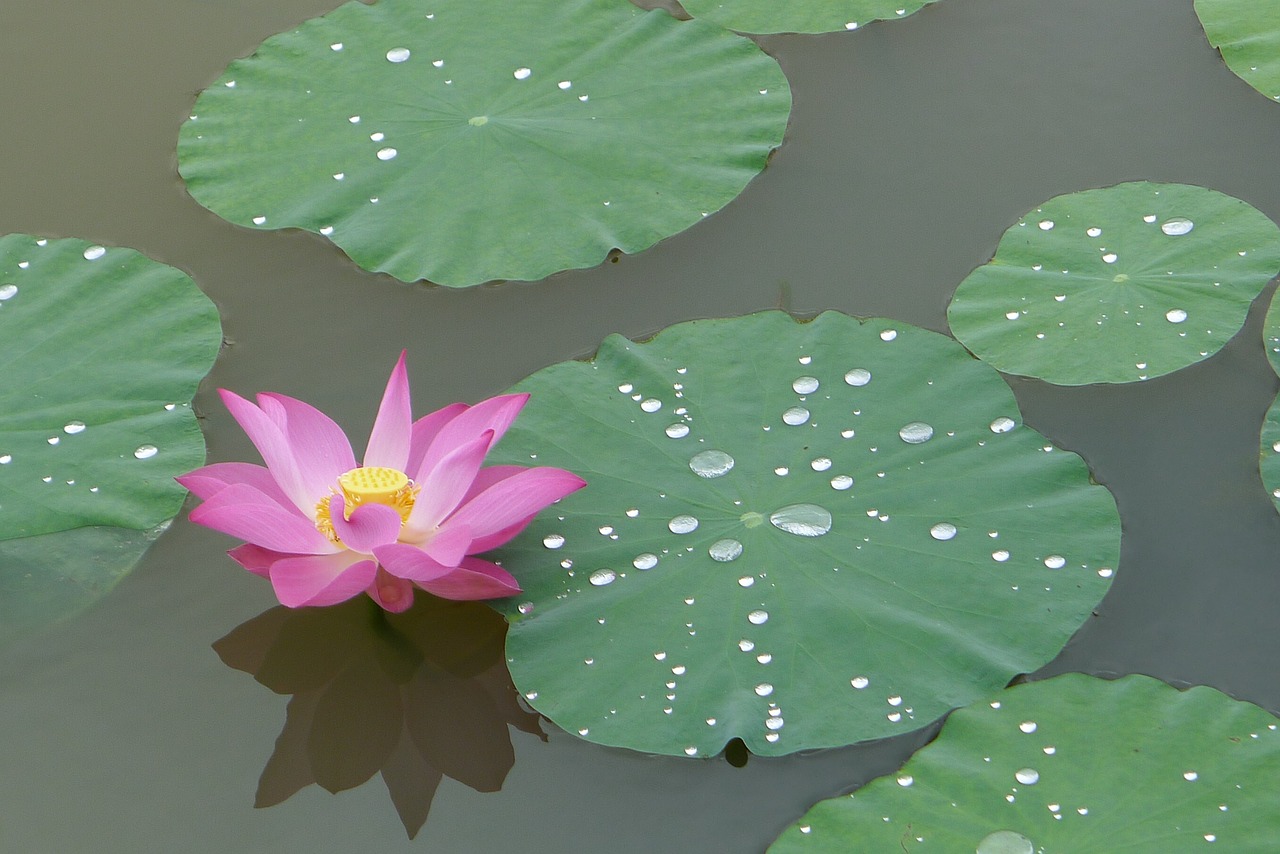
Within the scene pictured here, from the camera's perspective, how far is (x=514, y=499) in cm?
166

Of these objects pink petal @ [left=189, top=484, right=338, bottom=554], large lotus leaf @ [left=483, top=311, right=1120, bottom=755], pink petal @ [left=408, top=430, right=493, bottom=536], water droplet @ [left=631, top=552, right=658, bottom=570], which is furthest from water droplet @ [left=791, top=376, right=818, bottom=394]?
pink petal @ [left=189, top=484, right=338, bottom=554]

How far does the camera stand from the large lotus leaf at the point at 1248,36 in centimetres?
244

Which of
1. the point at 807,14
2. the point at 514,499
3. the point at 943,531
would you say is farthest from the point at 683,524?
the point at 807,14

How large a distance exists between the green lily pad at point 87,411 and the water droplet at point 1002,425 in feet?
3.93

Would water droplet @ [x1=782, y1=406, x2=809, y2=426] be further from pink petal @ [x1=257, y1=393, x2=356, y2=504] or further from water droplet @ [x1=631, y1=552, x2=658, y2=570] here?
pink petal @ [x1=257, y1=393, x2=356, y2=504]

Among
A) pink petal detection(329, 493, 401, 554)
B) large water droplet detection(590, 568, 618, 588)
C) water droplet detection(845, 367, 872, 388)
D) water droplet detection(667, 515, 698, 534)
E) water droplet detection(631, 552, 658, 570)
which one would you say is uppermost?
pink petal detection(329, 493, 401, 554)

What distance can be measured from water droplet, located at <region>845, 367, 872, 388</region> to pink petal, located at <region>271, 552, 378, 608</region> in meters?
0.77

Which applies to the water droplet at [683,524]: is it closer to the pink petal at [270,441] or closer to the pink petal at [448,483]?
the pink petal at [448,483]

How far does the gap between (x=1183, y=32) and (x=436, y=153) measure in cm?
154

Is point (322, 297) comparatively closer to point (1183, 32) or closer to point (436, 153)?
point (436, 153)

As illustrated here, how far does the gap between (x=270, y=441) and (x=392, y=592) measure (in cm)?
26

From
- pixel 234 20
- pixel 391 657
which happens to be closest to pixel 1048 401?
pixel 391 657

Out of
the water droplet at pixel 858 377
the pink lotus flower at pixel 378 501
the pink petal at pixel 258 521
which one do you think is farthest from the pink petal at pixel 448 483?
the water droplet at pixel 858 377

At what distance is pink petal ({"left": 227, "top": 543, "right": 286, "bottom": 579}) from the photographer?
171 centimetres
